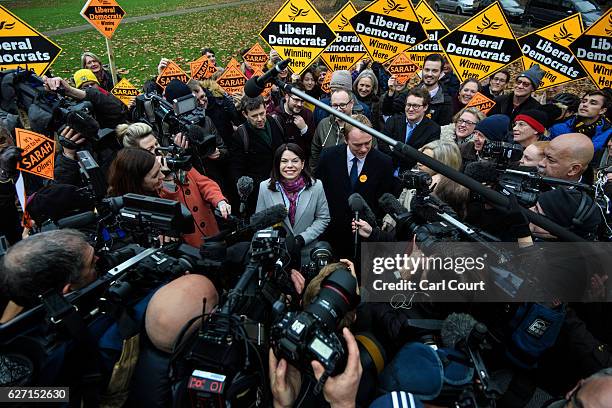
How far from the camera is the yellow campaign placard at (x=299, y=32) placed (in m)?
6.10

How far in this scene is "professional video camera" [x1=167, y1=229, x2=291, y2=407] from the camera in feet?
5.43

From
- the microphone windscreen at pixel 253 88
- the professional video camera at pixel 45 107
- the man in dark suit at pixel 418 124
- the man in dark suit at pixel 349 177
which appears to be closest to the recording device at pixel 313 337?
the microphone windscreen at pixel 253 88

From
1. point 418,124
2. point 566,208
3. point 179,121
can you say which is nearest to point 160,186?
point 179,121

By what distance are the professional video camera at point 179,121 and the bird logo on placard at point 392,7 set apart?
4.28m

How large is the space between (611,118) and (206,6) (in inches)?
1080

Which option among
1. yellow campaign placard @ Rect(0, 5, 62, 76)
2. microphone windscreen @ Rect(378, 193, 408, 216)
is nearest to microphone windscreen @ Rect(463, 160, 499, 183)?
microphone windscreen @ Rect(378, 193, 408, 216)

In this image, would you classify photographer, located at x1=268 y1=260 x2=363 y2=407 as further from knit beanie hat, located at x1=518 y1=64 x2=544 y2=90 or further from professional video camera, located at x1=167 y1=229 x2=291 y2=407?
knit beanie hat, located at x1=518 y1=64 x2=544 y2=90

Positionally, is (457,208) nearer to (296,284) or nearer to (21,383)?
(296,284)

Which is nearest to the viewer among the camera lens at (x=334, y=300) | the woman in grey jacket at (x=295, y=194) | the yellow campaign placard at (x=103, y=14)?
the camera lens at (x=334, y=300)

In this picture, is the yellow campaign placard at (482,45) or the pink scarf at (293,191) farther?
the yellow campaign placard at (482,45)

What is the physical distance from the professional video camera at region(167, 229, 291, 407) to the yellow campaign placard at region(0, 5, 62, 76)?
208 inches

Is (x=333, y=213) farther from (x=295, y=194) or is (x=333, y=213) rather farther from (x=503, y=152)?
(x=503, y=152)

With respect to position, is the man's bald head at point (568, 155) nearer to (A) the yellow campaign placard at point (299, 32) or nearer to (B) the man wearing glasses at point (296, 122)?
(B) the man wearing glasses at point (296, 122)

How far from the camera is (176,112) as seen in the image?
3.34m
